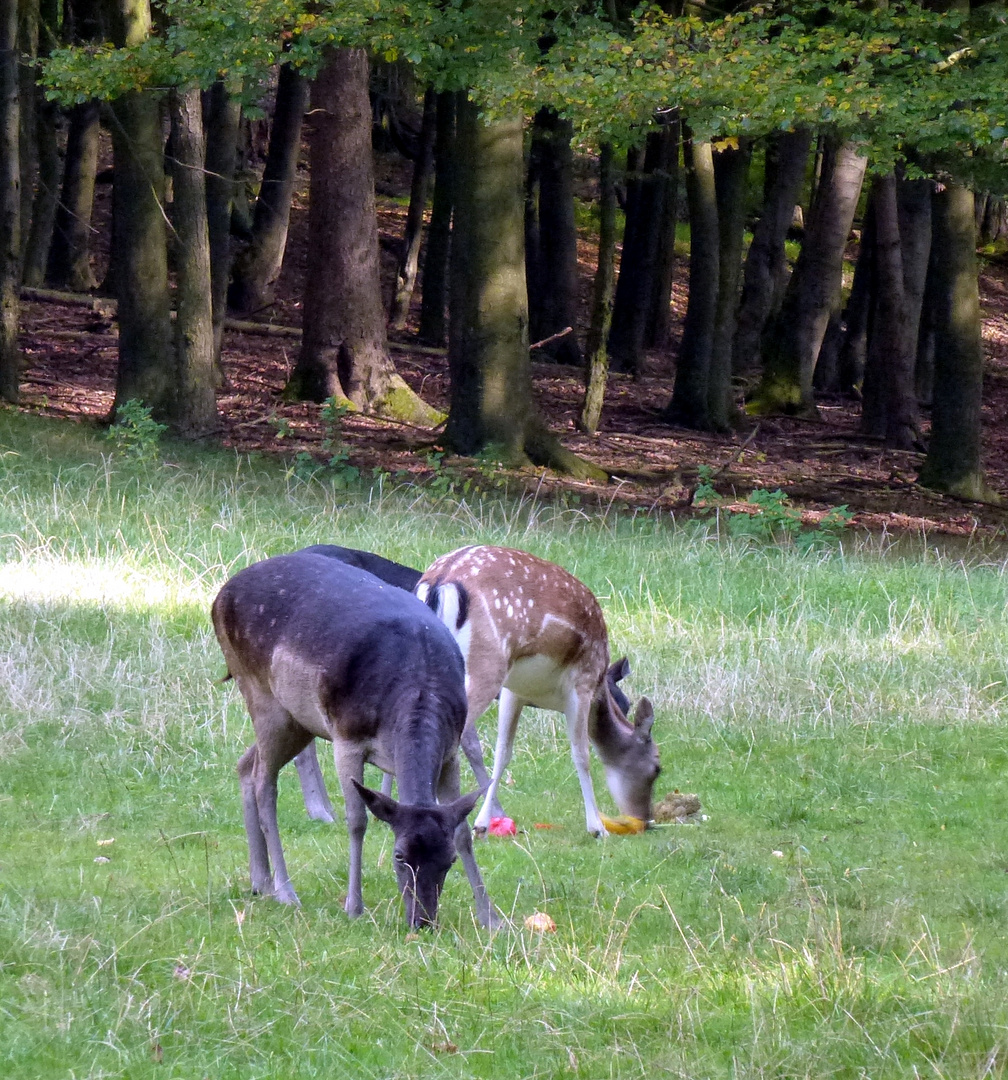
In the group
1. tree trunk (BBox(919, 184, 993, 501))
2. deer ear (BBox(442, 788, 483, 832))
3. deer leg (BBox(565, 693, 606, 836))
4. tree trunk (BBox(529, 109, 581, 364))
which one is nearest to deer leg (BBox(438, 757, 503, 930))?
deer ear (BBox(442, 788, 483, 832))

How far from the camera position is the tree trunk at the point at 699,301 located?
22234 mm

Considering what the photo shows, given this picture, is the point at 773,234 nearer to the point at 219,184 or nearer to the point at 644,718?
the point at 219,184

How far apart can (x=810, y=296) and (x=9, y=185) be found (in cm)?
1303

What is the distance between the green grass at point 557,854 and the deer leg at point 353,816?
0.14 m

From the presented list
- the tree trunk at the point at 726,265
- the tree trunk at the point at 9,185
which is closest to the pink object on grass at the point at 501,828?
the tree trunk at the point at 9,185

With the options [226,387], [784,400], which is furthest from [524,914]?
[784,400]

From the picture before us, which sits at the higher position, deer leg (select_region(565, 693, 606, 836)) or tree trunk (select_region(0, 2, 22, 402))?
tree trunk (select_region(0, 2, 22, 402))

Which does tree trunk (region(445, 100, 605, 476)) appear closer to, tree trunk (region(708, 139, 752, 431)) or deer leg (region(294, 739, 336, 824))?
tree trunk (region(708, 139, 752, 431))

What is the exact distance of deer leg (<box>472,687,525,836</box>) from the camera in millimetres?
7219

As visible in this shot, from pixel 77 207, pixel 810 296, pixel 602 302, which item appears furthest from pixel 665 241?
pixel 77 207

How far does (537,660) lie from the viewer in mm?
7516

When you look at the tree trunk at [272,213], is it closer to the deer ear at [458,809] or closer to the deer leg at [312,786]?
the deer leg at [312,786]

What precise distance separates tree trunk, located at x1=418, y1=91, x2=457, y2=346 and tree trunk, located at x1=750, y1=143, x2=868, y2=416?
612 cm

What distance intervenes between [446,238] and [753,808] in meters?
21.5
